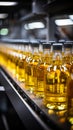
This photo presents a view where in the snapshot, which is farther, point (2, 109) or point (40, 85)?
point (2, 109)

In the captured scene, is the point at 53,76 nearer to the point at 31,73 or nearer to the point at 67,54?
the point at 67,54

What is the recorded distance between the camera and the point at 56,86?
1.49m

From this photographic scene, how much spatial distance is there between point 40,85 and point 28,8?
5.16 metres

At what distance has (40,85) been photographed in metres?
1.72

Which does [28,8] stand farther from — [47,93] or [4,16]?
[47,93]

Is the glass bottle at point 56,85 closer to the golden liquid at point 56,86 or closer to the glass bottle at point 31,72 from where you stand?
the golden liquid at point 56,86

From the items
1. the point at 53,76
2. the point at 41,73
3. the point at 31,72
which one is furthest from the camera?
the point at 31,72

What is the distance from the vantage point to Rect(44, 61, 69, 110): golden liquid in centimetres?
146

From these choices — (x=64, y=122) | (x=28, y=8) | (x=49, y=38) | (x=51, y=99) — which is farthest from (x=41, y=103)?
(x=28, y=8)

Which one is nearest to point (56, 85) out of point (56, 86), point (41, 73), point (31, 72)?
point (56, 86)

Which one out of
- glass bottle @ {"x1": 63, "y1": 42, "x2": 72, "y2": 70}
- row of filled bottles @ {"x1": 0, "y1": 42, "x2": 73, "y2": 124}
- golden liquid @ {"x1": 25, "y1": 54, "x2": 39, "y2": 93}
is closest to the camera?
row of filled bottles @ {"x1": 0, "y1": 42, "x2": 73, "y2": 124}

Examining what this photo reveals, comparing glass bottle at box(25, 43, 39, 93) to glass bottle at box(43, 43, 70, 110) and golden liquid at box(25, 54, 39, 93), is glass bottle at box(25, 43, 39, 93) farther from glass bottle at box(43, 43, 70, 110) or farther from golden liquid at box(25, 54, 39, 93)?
glass bottle at box(43, 43, 70, 110)

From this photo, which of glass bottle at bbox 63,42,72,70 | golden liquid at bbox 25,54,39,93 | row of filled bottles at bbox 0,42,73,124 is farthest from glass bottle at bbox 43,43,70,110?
golden liquid at bbox 25,54,39,93

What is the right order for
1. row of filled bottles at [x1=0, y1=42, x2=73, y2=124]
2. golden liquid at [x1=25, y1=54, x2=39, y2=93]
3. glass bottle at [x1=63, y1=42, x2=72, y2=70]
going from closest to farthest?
1. row of filled bottles at [x1=0, y1=42, x2=73, y2=124]
2. glass bottle at [x1=63, y1=42, x2=72, y2=70]
3. golden liquid at [x1=25, y1=54, x2=39, y2=93]
